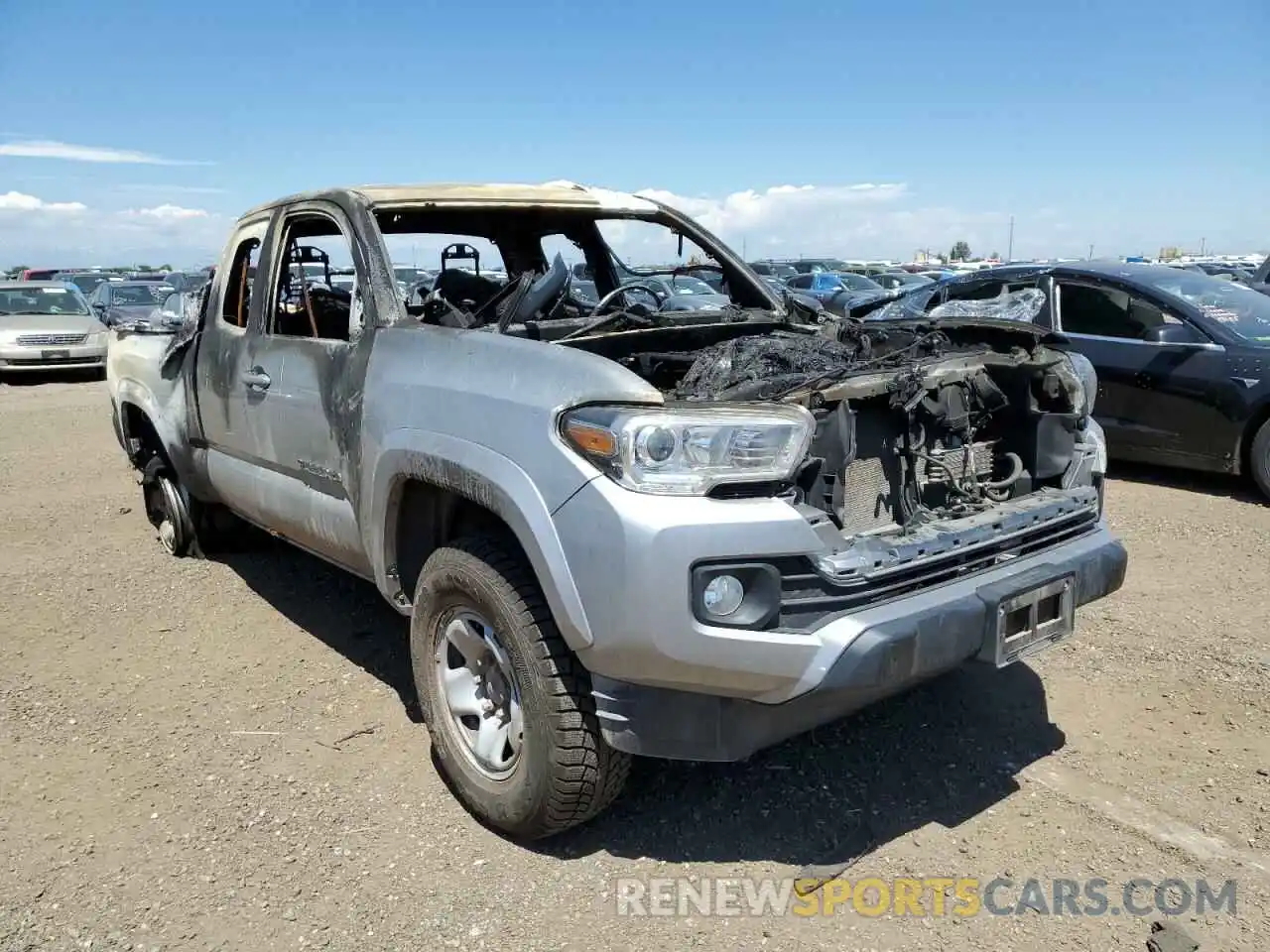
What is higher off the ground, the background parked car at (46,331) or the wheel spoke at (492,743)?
the background parked car at (46,331)

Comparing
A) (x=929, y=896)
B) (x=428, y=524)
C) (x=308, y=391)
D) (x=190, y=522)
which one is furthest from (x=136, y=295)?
(x=929, y=896)

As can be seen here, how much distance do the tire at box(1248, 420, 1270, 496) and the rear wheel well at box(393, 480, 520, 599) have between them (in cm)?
578

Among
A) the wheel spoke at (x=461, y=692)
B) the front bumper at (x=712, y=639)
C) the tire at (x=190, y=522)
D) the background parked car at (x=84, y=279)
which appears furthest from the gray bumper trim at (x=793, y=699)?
the background parked car at (x=84, y=279)

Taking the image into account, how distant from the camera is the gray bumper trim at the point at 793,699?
2432 millimetres

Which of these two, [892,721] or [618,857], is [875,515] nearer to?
[892,721]

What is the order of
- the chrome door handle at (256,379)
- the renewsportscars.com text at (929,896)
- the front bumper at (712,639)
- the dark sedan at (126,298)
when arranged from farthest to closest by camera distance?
the dark sedan at (126,298) < the chrome door handle at (256,379) < the renewsportscars.com text at (929,896) < the front bumper at (712,639)

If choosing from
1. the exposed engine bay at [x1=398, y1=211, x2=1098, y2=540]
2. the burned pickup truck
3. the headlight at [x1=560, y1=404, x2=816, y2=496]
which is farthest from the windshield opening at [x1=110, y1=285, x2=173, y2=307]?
the headlight at [x1=560, y1=404, x2=816, y2=496]

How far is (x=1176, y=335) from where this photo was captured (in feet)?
23.0

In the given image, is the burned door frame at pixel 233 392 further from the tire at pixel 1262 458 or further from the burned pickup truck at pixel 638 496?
the tire at pixel 1262 458

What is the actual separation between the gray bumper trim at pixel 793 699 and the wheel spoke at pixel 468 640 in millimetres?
542

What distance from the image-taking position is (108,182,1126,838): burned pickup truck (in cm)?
241

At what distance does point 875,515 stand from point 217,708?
104 inches

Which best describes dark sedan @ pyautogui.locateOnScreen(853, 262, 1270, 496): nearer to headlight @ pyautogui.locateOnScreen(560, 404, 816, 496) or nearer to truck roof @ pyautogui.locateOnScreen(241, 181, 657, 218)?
truck roof @ pyautogui.locateOnScreen(241, 181, 657, 218)

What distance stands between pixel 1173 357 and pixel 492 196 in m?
5.17
